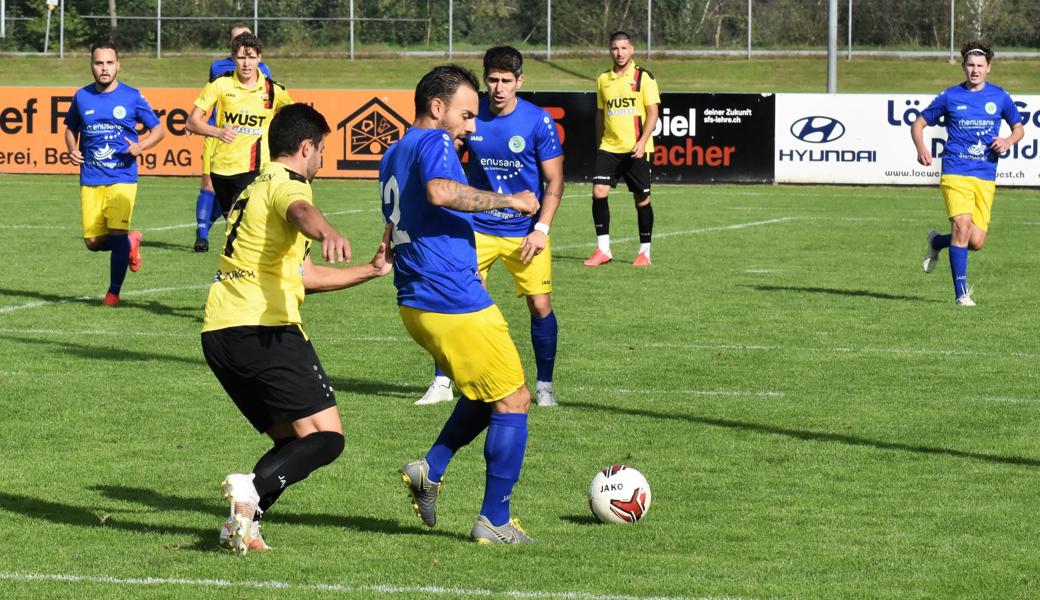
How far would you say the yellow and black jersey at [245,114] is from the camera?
50.5 ft

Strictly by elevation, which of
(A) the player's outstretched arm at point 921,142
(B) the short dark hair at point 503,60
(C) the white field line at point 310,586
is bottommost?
(C) the white field line at point 310,586

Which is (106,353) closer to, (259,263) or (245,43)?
(245,43)

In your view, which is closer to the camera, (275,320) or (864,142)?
(275,320)

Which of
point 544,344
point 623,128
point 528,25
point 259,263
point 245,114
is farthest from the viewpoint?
point 528,25

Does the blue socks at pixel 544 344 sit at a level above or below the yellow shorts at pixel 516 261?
below

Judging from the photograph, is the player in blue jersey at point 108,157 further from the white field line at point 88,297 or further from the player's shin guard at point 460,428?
the player's shin guard at point 460,428

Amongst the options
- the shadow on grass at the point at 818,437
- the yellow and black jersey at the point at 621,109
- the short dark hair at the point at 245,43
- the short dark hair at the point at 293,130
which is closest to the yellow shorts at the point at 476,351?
the short dark hair at the point at 293,130

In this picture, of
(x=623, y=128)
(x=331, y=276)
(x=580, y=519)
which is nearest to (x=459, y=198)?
(x=331, y=276)

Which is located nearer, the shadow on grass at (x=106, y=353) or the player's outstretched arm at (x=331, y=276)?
the player's outstretched arm at (x=331, y=276)

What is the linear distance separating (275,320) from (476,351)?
2.77 feet

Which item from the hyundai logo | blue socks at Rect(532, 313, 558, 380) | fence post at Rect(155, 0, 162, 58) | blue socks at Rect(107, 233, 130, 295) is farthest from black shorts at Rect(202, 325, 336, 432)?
fence post at Rect(155, 0, 162, 58)

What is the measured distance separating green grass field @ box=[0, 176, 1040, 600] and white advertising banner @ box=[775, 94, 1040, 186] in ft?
34.9

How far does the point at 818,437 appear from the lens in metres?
9.11

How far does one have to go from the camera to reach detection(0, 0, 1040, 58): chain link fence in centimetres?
4825
